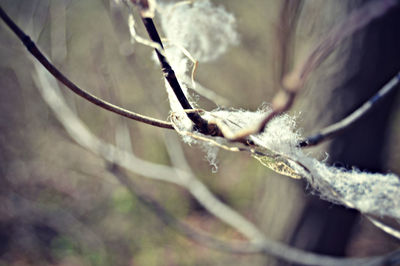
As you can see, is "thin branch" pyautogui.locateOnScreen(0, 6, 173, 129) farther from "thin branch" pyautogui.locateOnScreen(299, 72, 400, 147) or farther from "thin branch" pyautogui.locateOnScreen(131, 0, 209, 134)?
"thin branch" pyautogui.locateOnScreen(299, 72, 400, 147)

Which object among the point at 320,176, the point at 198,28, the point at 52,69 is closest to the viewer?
the point at 52,69

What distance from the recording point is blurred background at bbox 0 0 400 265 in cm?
96

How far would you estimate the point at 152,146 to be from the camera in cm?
340

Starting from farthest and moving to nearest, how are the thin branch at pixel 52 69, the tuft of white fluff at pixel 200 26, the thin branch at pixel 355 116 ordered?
the tuft of white fluff at pixel 200 26 → the thin branch at pixel 355 116 → the thin branch at pixel 52 69

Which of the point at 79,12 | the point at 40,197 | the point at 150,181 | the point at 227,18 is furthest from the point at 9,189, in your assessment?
the point at 227,18

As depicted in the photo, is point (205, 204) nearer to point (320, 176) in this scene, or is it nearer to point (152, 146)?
point (320, 176)

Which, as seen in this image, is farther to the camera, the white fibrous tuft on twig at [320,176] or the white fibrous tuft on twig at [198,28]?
the white fibrous tuft on twig at [198,28]

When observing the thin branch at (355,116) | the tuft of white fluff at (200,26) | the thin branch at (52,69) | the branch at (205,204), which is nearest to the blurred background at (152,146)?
the branch at (205,204)

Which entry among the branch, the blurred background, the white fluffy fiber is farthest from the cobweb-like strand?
the branch

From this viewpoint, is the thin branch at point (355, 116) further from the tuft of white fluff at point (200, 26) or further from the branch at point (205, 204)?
the branch at point (205, 204)

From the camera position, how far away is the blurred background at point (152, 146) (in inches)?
37.6

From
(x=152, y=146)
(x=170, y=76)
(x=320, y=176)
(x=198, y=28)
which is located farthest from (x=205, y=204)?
(x=152, y=146)

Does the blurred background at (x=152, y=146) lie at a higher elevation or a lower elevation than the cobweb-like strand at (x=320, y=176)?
higher

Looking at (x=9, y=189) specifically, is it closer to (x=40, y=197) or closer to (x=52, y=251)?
(x=40, y=197)
